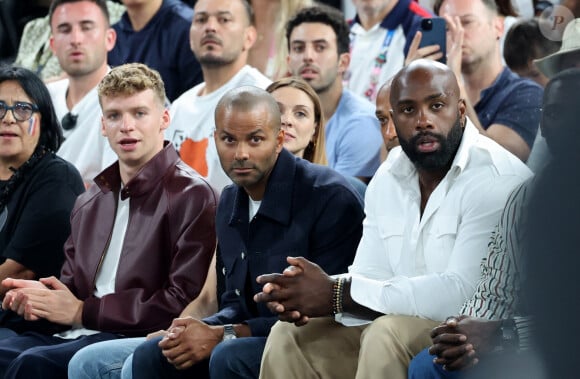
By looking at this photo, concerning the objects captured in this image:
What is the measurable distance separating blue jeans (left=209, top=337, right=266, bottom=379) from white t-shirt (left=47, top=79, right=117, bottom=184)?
2.01 m

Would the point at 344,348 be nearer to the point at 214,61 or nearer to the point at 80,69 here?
the point at 214,61

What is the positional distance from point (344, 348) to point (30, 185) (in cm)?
197

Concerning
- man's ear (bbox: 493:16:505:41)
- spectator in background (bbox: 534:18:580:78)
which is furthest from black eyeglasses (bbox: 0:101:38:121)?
spectator in background (bbox: 534:18:580:78)

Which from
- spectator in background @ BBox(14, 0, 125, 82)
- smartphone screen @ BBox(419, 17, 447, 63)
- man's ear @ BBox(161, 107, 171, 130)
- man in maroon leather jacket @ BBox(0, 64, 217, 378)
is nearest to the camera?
man in maroon leather jacket @ BBox(0, 64, 217, 378)

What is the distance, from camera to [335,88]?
5238 millimetres

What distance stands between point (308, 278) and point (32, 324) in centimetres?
165

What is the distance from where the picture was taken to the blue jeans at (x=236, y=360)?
3.39 metres

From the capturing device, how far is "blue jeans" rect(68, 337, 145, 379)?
12.4ft

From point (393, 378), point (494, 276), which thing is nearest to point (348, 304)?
point (393, 378)

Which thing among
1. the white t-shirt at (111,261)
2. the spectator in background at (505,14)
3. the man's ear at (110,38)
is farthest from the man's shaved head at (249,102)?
the man's ear at (110,38)

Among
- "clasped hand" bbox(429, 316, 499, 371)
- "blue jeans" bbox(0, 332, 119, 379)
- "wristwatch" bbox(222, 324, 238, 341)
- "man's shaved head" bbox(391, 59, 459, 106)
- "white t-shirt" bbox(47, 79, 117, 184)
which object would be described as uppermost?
"man's shaved head" bbox(391, 59, 459, 106)

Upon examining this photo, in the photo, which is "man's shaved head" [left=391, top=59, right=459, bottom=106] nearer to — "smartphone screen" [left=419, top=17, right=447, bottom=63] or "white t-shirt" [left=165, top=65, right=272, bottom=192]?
"smartphone screen" [left=419, top=17, right=447, bottom=63]

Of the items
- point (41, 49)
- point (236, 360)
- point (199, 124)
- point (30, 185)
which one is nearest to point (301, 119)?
point (199, 124)

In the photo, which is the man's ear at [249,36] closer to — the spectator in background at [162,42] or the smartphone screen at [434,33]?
the spectator in background at [162,42]
